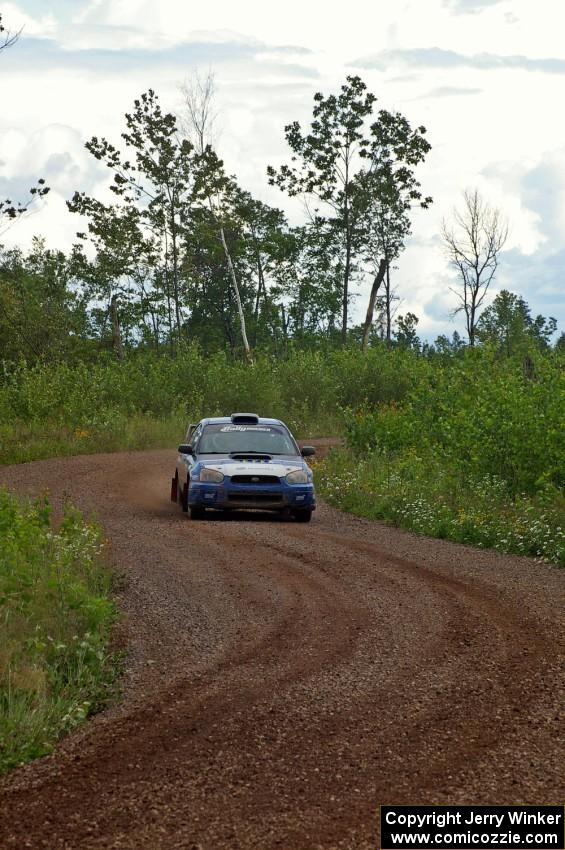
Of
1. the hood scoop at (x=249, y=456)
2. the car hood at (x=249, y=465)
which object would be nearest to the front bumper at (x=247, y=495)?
the car hood at (x=249, y=465)

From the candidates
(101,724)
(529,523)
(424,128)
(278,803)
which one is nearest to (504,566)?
(529,523)

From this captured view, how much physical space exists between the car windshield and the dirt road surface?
5.78 metres

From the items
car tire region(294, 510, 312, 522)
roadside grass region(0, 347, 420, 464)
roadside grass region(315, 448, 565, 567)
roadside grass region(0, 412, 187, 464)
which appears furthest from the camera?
roadside grass region(0, 347, 420, 464)

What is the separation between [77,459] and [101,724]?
23.9 metres

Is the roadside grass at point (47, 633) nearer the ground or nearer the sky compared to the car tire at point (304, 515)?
nearer the sky

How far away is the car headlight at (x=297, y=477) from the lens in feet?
63.5

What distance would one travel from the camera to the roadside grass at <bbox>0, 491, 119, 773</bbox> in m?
7.14

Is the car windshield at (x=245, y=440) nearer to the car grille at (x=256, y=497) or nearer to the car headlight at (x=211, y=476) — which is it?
the car headlight at (x=211, y=476)

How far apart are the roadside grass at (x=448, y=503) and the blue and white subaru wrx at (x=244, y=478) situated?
1.74 meters

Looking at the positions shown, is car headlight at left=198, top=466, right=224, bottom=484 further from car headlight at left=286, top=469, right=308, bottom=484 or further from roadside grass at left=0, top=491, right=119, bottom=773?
roadside grass at left=0, top=491, right=119, bottom=773

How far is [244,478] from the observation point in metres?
19.3

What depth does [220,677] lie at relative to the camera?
845 centimetres

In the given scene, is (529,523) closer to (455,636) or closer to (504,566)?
(504,566)

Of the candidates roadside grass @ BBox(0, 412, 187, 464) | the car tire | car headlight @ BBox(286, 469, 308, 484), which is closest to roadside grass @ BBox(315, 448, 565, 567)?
the car tire
